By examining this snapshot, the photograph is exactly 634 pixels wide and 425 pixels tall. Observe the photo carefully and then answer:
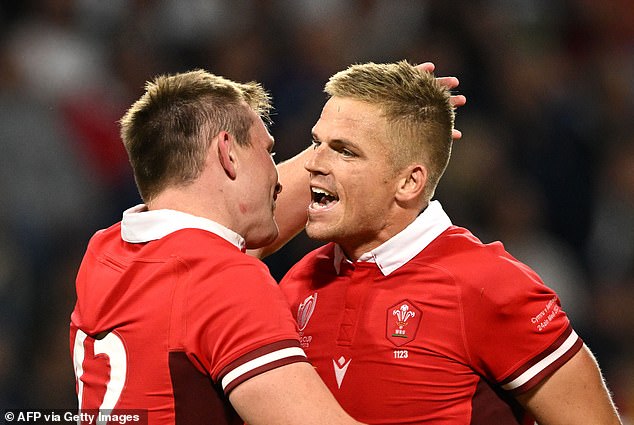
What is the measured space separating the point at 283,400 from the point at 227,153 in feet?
2.22

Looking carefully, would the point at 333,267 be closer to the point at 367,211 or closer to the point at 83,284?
the point at 367,211

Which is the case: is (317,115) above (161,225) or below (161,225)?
below

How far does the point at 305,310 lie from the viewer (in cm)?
272

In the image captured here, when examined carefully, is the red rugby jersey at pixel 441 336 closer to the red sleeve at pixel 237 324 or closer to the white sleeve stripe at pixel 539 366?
the white sleeve stripe at pixel 539 366

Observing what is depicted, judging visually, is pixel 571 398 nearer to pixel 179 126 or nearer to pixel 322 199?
pixel 322 199

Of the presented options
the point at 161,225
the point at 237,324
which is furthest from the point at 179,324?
the point at 161,225

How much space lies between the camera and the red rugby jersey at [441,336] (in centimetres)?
240

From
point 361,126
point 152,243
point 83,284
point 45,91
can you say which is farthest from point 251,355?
point 45,91

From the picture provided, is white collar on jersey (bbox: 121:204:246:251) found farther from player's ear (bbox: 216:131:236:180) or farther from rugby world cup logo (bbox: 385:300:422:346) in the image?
rugby world cup logo (bbox: 385:300:422:346)

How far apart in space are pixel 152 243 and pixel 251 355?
426 mm

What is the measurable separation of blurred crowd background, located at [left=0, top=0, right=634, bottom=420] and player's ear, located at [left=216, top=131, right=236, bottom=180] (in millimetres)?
2689

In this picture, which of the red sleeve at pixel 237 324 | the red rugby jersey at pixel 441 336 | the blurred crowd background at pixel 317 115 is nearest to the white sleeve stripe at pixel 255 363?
the red sleeve at pixel 237 324

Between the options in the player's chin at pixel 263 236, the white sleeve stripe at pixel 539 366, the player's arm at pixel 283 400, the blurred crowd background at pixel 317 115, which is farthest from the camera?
the blurred crowd background at pixel 317 115

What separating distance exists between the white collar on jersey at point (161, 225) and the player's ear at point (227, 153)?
14cm
